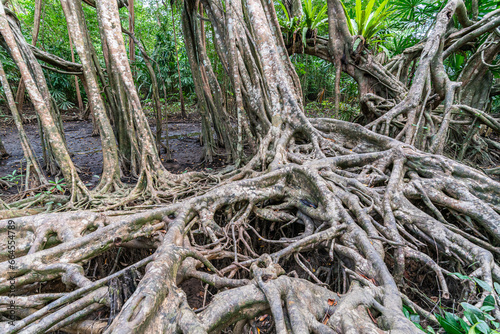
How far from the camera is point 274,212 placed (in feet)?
→ 7.67

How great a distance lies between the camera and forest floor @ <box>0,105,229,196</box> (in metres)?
4.88

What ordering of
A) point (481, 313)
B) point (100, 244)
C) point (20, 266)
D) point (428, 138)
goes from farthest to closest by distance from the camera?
point (428, 138)
point (100, 244)
point (20, 266)
point (481, 313)

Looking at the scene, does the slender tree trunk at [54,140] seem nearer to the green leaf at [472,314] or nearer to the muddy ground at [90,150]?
the muddy ground at [90,150]

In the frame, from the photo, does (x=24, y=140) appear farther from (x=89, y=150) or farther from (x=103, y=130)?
(x=89, y=150)

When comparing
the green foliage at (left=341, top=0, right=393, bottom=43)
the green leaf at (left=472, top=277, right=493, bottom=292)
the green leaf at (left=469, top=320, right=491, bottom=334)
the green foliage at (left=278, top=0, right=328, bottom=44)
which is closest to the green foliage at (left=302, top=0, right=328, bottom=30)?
the green foliage at (left=278, top=0, right=328, bottom=44)

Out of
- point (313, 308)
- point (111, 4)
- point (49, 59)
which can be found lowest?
point (313, 308)

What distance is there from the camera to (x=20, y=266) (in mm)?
1497

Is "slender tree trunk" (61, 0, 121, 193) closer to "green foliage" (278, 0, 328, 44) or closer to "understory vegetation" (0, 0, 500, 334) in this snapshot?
"understory vegetation" (0, 0, 500, 334)

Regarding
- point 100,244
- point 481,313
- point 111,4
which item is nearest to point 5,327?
point 100,244

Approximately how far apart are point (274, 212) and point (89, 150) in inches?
233

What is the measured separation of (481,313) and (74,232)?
2438 mm

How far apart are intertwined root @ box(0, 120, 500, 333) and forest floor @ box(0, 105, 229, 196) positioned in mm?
2273

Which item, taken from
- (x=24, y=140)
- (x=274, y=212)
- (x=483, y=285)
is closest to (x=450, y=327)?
(x=483, y=285)

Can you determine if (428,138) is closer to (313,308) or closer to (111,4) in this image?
(313,308)
